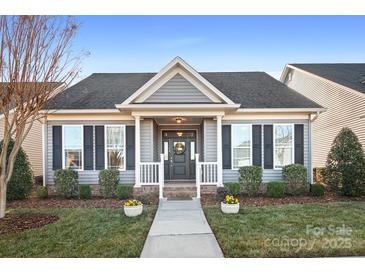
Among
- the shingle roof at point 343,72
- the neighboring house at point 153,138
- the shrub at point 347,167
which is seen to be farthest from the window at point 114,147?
the shingle roof at point 343,72

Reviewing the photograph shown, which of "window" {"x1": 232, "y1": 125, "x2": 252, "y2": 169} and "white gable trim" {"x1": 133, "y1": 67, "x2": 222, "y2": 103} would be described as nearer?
"white gable trim" {"x1": 133, "y1": 67, "x2": 222, "y2": 103}

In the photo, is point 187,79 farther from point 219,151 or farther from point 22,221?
point 22,221

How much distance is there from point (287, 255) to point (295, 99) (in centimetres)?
728

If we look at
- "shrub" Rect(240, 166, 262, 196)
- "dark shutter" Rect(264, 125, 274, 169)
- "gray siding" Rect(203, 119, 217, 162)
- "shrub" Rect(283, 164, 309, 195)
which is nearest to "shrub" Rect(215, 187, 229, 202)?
"shrub" Rect(240, 166, 262, 196)

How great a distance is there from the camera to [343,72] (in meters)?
13.4

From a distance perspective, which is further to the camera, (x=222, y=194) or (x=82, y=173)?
(x=82, y=173)

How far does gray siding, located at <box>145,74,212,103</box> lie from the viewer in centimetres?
845

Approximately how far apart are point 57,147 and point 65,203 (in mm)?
2412

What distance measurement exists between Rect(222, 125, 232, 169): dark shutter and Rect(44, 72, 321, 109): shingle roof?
1136mm

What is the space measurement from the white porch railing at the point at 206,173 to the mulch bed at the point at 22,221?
4396 mm

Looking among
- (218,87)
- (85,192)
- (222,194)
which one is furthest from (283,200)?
(85,192)

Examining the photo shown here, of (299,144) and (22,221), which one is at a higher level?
(299,144)

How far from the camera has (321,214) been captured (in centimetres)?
Result: 595

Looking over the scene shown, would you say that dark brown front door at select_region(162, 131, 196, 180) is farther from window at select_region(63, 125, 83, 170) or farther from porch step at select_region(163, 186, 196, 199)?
window at select_region(63, 125, 83, 170)
